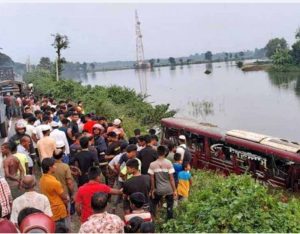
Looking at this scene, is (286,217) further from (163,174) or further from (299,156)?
(299,156)

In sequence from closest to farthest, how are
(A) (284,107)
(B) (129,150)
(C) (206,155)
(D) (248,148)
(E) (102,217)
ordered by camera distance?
(E) (102,217) < (B) (129,150) < (D) (248,148) < (C) (206,155) < (A) (284,107)

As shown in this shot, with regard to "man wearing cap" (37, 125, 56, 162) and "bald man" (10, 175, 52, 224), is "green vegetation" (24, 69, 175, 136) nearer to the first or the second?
"man wearing cap" (37, 125, 56, 162)

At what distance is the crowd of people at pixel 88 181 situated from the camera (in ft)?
15.8

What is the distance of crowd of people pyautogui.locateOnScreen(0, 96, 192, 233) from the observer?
482cm

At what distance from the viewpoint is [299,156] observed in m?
11.3

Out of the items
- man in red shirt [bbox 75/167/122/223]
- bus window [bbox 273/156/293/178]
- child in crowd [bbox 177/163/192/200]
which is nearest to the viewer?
man in red shirt [bbox 75/167/122/223]

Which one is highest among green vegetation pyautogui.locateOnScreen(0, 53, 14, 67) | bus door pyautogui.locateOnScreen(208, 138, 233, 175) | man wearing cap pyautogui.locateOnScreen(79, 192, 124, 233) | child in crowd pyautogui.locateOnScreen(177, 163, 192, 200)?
green vegetation pyautogui.locateOnScreen(0, 53, 14, 67)

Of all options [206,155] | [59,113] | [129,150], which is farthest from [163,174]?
[206,155]

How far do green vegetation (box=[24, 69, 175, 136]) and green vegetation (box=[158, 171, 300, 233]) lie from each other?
13063 mm

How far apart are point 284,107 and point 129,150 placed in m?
33.2

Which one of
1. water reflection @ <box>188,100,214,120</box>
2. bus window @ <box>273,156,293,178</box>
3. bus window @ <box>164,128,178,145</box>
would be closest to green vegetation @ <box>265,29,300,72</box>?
water reflection @ <box>188,100,214,120</box>

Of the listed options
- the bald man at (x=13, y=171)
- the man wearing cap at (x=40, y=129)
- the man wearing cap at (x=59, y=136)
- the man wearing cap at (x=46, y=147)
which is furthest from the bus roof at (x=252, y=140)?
the bald man at (x=13, y=171)

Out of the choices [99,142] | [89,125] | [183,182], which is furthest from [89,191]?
[89,125]

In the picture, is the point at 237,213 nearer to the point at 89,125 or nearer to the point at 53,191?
the point at 53,191
